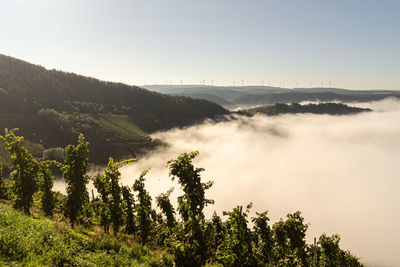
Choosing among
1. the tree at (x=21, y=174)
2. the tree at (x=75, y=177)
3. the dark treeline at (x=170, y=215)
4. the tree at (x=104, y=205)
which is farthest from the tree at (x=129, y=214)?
the tree at (x=21, y=174)

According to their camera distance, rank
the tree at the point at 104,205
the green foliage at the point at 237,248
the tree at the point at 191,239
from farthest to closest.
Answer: the tree at the point at 104,205 < the green foliage at the point at 237,248 < the tree at the point at 191,239

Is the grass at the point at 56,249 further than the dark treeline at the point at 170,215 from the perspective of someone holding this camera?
No

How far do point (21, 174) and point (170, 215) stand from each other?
30.8 meters

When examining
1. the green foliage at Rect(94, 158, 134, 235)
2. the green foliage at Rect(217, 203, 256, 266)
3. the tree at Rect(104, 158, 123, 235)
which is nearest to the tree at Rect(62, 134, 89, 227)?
the green foliage at Rect(94, 158, 134, 235)

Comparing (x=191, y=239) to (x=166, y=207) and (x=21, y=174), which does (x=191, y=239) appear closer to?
(x=21, y=174)

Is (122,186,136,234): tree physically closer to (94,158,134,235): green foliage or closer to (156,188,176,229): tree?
(94,158,134,235): green foliage

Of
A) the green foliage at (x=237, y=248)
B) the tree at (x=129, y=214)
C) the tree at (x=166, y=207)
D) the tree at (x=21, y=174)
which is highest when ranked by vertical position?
the tree at (x=21, y=174)

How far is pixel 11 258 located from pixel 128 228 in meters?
23.2

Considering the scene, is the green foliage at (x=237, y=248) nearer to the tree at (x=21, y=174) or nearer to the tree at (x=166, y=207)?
the tree at (x=166, y=207)

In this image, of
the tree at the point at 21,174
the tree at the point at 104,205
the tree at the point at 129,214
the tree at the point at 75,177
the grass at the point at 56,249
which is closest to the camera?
the grass at the point at 56,249

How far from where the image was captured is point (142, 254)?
1083 inches

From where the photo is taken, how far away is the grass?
17859 mm

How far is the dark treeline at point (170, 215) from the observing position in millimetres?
23422

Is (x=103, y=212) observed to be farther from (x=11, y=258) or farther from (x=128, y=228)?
(x=11, y=258)
